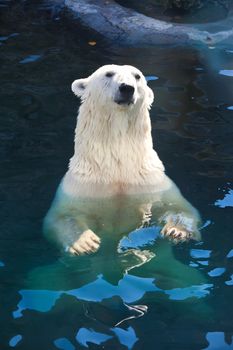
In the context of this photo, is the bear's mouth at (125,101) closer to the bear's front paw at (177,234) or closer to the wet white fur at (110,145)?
the wet white fur at (110,145)

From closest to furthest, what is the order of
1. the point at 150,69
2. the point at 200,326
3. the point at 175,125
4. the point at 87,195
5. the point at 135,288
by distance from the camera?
the point at 200,326
the point at 135,288
the point at 87,195
the point at 175,125
the point at 150,69

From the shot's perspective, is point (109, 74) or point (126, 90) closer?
point (126, 90)

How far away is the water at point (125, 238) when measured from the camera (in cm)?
446

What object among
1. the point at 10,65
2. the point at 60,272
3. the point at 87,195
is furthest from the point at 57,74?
the point at 60,272

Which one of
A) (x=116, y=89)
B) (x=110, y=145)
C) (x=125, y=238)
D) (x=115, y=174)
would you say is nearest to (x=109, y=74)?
(x=116, y=89)

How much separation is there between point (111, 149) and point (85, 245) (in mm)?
972

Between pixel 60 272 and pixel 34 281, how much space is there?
0.20 m

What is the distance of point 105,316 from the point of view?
454 centimetres

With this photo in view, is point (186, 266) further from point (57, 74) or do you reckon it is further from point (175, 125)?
point (57, 74)

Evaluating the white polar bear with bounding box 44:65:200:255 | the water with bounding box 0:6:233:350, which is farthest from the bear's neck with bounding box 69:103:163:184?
the water with bounding box 0:6:233:350

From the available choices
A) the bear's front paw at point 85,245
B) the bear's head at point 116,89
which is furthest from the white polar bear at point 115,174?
the bear's front paw at point 85,245

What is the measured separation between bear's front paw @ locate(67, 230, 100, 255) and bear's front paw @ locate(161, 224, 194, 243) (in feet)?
1.71

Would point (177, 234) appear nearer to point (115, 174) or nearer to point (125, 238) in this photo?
point (125, 238)

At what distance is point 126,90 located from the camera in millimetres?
5285
